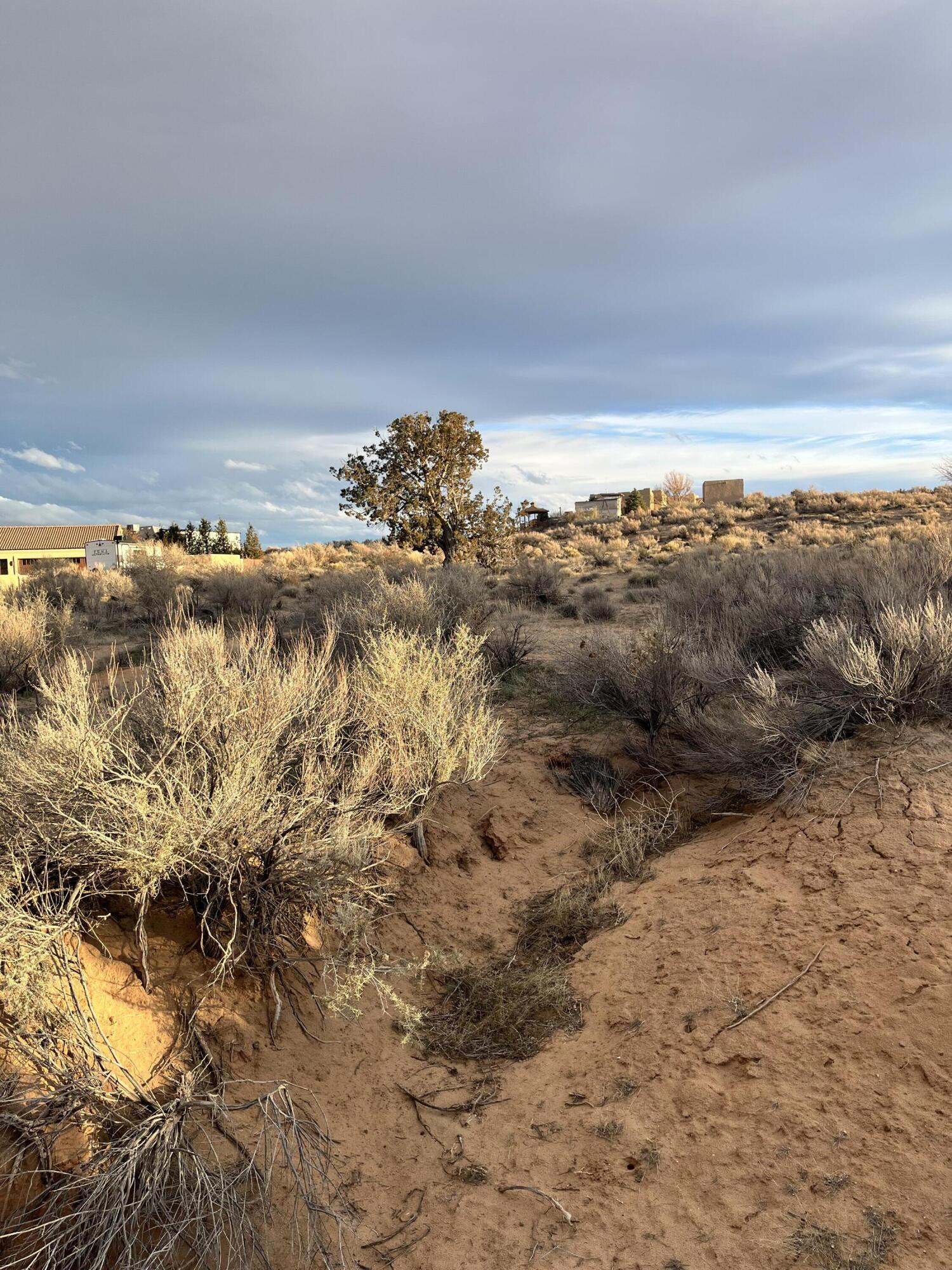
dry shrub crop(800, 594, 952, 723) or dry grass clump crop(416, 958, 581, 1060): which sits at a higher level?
dry shrub crop(800, 594, 952, 723)

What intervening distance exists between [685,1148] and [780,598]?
8959 millimetres

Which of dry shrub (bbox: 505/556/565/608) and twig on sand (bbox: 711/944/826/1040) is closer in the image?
twig on sand (bbox: 711/944/826/1040)

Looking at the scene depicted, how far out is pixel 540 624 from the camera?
15.2 metres

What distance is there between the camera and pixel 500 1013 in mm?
4680

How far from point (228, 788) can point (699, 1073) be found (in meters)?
2.82

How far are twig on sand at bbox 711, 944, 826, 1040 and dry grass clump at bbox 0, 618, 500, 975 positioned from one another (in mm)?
2179

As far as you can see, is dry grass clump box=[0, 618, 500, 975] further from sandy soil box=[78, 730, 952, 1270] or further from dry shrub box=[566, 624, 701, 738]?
dry shrub box=[566, 624, 701, 738]

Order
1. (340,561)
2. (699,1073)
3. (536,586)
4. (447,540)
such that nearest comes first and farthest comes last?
1. (699,1073)
2. (536,586)
3. (447,540)
4. (340,561)

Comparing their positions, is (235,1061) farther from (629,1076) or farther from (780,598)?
(780,598)

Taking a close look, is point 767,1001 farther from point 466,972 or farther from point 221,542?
point 221,542

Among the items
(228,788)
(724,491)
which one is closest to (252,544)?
(724,491)

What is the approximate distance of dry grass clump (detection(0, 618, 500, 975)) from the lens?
384cm

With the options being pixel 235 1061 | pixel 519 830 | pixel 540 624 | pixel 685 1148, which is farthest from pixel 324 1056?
pixel 540 624

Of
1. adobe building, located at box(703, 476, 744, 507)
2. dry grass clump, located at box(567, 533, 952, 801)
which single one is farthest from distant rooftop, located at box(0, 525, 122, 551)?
dry grass clump, located at box(567, 533, 952, 801)
